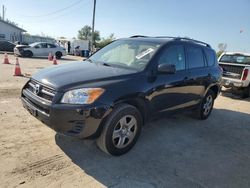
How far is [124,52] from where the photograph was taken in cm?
475

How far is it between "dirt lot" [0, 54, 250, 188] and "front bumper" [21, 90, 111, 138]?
536 mm

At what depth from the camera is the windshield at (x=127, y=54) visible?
4322 mm

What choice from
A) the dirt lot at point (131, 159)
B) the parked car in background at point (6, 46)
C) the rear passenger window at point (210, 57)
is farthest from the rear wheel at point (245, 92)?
the parked car in background at point (6, 46)

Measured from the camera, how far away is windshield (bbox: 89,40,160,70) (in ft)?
14.2

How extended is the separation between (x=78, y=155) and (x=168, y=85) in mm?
1961

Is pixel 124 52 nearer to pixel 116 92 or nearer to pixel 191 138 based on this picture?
pixel 116 92

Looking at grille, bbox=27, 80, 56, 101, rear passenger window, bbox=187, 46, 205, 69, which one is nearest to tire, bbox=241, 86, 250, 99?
rear passenger window, bbox=187, 46, 205, 69

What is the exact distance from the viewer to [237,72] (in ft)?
31.7

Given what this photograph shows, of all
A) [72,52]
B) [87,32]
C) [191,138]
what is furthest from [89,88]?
[87,32]

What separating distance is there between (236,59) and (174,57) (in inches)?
257

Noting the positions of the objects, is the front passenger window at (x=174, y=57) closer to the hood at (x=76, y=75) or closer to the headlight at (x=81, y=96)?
the hood at (x=76, y=75)

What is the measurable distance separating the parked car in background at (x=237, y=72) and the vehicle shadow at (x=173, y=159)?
171 inches

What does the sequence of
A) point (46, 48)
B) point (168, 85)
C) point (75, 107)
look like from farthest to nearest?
point (46, 48)
point (168, 85)
point (75, 107)

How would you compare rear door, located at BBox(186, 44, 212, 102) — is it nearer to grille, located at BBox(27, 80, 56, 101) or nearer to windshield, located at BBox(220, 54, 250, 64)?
grille, located at BBox(27, 80, 56, 101)
